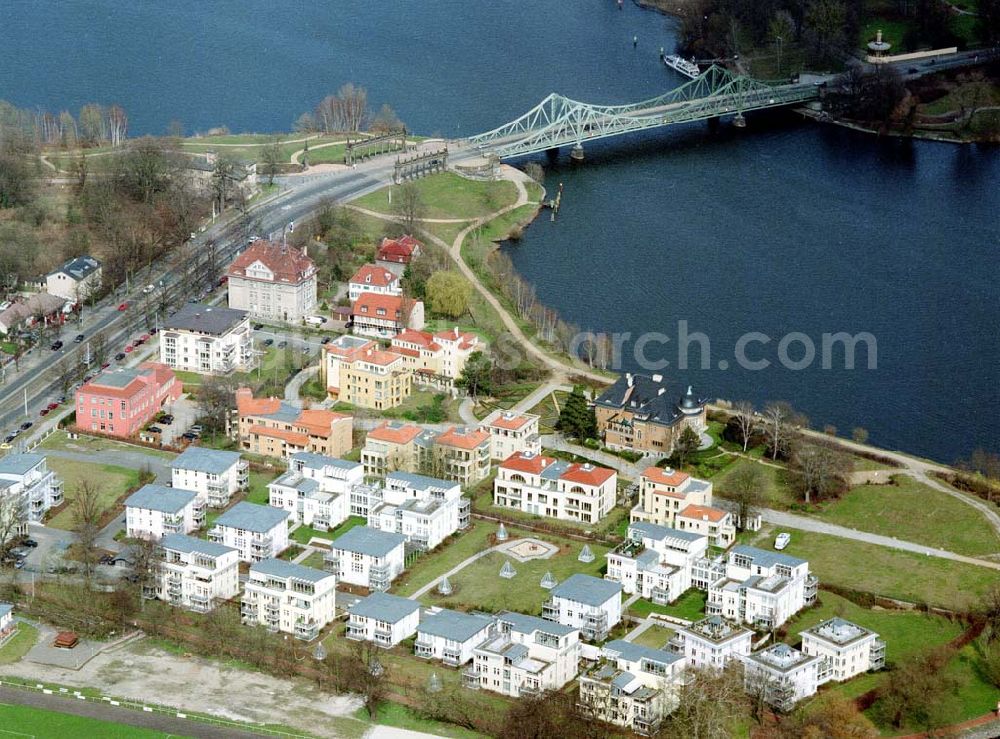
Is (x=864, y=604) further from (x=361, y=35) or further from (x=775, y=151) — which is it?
(x=361, y=35)

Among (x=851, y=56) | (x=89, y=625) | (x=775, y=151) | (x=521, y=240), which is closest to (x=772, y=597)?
(x=89, y=625)

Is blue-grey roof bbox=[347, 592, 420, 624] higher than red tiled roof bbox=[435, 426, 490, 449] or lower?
lower

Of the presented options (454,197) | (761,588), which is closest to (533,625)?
(761,588)

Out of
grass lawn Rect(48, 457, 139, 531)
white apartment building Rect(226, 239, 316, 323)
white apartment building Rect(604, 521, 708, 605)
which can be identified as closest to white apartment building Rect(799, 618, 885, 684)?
white apartment building Rect(604, 521, 708, 605)

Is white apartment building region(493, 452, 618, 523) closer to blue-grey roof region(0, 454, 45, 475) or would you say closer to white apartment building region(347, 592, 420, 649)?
white apartment building region(347, 592, 420, 649)

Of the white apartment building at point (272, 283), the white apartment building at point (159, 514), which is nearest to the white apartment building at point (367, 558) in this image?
the white apartment building at point (159, 514)

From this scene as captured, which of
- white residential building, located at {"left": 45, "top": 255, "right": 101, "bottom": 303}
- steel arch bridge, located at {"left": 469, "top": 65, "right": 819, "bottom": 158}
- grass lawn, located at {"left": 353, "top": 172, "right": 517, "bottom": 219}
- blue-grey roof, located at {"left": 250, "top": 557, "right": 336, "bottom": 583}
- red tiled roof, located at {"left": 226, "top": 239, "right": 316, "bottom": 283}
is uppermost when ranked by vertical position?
steel arch bridge, located at {"left": 469, "top": 65, "right": 819, "bottom": 158}
